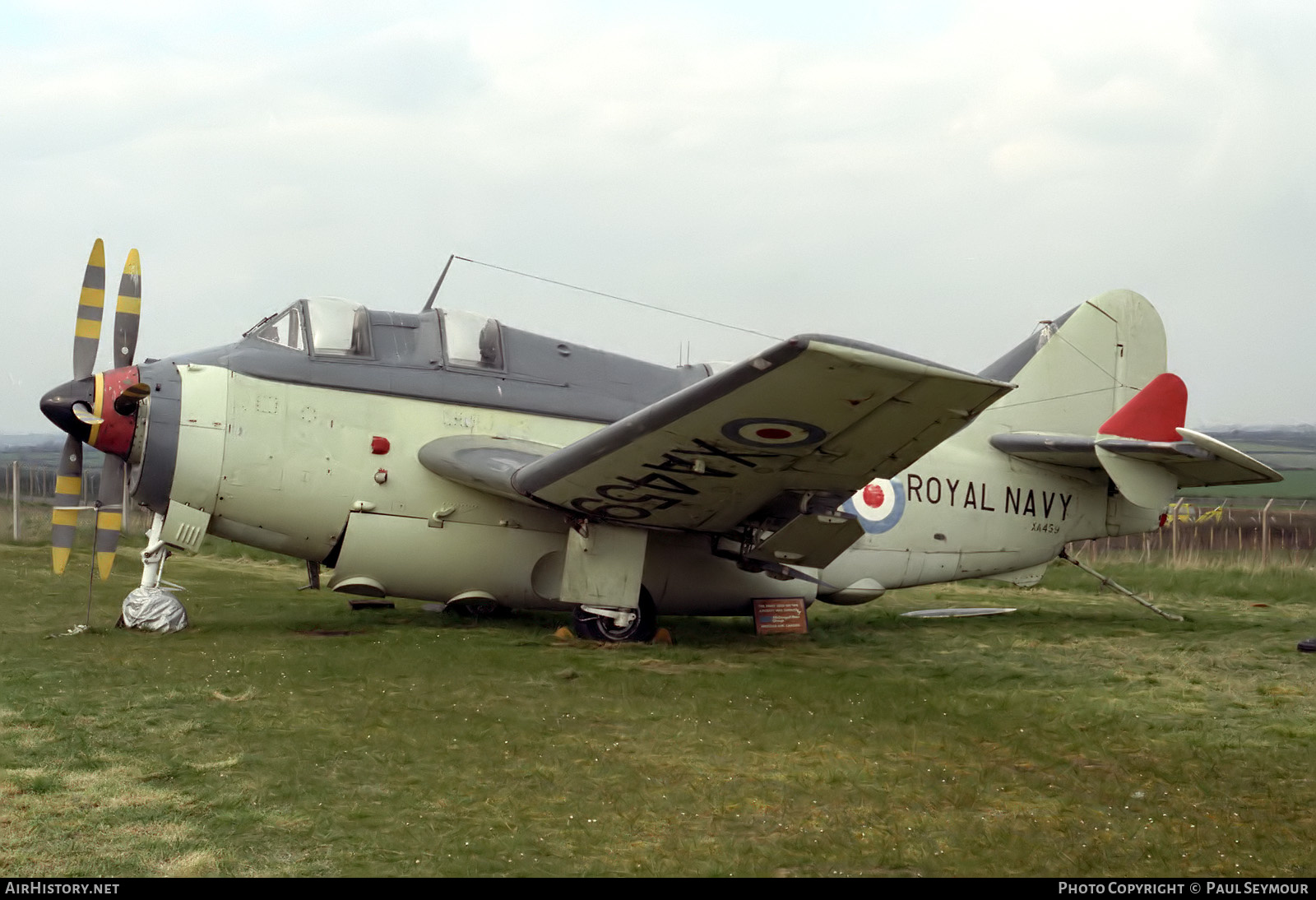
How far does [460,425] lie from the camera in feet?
30.8

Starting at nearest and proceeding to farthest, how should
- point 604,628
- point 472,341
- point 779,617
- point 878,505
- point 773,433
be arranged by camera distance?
point 773,433
point 604,628
point 472,341
point 779,617
point 878,505

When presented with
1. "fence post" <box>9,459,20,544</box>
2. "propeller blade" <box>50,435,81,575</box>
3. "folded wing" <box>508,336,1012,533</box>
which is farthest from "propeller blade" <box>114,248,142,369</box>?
"fence post" <box>9,459,20,544</box>

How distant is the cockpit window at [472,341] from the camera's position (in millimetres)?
9570

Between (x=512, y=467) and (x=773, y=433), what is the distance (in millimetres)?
2525

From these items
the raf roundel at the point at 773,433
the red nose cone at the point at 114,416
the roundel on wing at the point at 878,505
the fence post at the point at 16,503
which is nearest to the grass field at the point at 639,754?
the roundel on wing at the point at 878,505

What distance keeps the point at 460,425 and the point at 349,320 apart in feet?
4.14

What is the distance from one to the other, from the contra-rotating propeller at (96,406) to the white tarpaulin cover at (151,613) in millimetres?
318

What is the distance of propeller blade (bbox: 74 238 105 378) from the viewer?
8.94 meters

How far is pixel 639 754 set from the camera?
538 centimetres

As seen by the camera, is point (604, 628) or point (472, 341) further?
point (472, 341)

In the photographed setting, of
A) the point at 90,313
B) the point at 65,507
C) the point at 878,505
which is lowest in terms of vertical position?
the point at 65,507

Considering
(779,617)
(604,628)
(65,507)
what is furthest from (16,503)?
(779,617)

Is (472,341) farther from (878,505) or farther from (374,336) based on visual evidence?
(878,505)

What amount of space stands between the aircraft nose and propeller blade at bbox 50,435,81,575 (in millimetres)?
388
